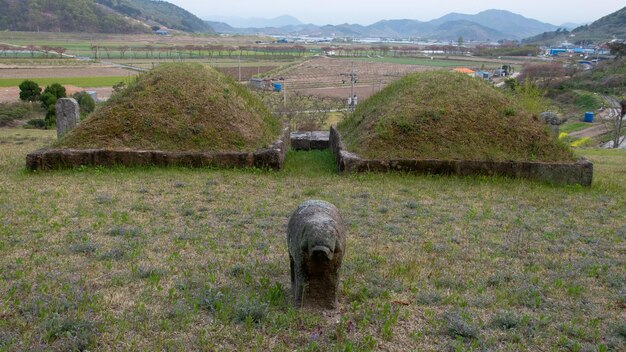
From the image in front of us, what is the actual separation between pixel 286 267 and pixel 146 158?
6.11 metres

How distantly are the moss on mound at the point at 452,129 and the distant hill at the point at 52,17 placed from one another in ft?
384

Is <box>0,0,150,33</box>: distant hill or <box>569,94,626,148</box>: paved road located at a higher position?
<box>0,0,150,33</box>: distant hill

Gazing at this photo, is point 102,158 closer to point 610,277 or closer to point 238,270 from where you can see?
point 238,270

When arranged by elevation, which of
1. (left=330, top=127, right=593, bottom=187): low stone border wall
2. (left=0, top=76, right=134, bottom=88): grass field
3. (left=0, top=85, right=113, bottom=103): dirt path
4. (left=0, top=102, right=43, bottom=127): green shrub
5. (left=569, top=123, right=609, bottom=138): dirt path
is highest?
(left=0, top=76, right=134, bottom=88): grass field

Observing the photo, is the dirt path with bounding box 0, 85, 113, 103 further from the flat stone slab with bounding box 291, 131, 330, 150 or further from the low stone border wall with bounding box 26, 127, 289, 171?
the low stone border wall with bounding box 26, 127, 289, 171

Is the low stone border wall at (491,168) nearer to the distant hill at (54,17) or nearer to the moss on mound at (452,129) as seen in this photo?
the moss on mound at (452,129)

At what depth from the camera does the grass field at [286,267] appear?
13.8 ft

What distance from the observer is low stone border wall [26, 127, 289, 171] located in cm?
1046

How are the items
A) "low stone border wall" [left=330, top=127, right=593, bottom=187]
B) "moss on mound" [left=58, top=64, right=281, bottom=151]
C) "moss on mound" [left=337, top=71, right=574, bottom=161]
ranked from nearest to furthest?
"low stone border wall" [left=330, top=127, right=593, bottom=187]
"moss on mound" [left=337, top=71, right=574, bottom=161]
"moss on mound" [left=58, top=64, right=281, bottom=151]

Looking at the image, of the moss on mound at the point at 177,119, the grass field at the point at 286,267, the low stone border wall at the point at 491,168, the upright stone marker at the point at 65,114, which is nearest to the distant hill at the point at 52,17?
the upright stone marker at the point at 65,114

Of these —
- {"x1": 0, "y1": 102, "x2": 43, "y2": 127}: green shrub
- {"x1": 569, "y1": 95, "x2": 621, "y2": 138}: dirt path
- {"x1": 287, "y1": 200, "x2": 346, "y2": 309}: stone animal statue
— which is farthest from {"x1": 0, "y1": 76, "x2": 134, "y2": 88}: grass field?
{"x1": 287, "y1": 200, "x2": 346, "y2": 309}: stone animal statue

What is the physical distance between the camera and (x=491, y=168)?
34.5 ft

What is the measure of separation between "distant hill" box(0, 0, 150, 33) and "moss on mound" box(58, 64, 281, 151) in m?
114

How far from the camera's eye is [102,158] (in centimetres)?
1062
